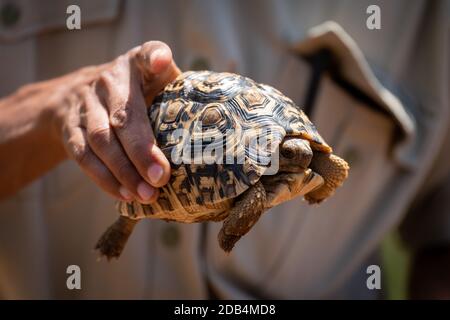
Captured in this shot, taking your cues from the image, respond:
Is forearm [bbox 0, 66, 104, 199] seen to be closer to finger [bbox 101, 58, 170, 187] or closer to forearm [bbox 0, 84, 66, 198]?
forearm [bbox 0, 84, 66, 198]

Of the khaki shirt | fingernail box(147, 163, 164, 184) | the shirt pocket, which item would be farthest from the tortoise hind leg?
the shirt pocket

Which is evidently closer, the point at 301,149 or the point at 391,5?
the point at 301,149

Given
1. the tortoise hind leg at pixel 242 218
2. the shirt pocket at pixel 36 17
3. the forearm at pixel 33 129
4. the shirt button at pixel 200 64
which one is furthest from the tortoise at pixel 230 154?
the shirt pocket at pixel 36 17

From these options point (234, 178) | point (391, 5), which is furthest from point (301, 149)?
point (391, 5)

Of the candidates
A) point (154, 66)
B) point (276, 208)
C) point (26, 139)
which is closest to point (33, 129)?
point (26, 139)

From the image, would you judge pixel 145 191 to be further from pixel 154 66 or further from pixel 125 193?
pixel 154 66

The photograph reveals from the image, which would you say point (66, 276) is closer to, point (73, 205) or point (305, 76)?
point (73, 205)
